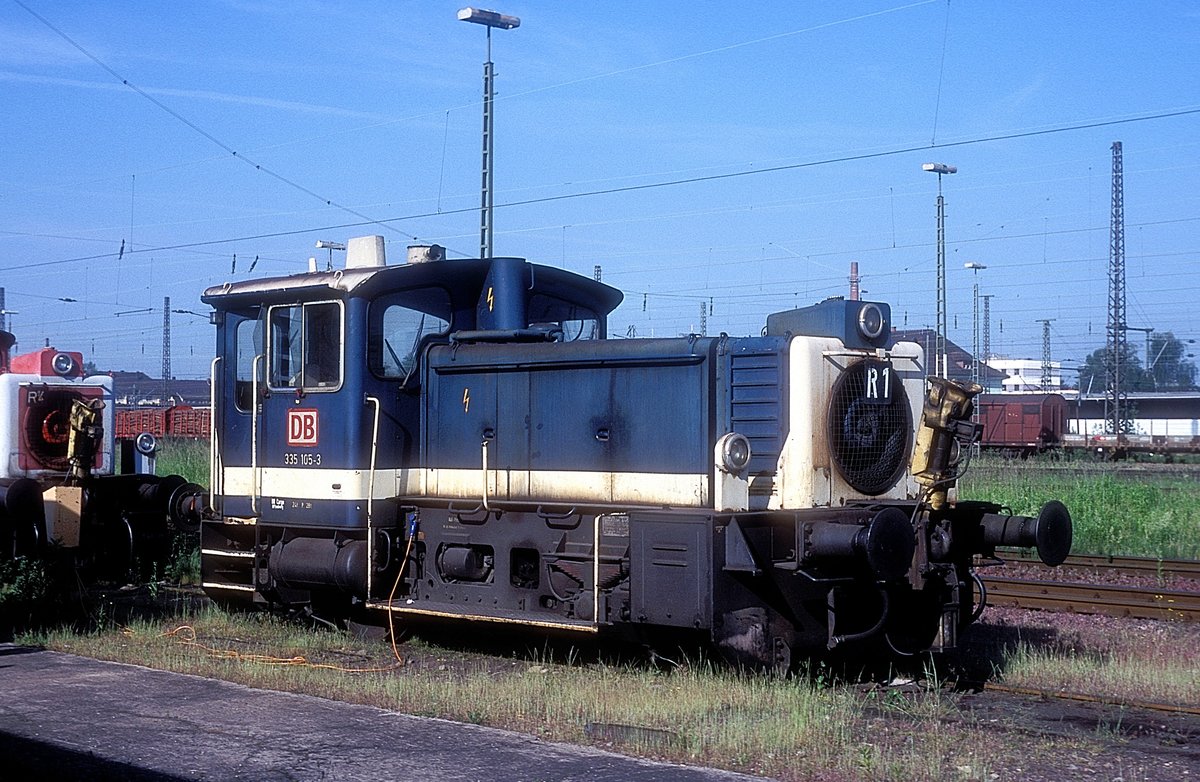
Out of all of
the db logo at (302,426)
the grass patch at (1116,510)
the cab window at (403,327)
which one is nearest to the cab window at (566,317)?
the cab window at (403,327)

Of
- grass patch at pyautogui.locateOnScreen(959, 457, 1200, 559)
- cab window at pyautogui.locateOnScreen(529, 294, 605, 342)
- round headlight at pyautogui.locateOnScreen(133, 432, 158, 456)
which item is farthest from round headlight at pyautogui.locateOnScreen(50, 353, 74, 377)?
grass patch at pyautogui.locateOnScreen(959, 457, 1200, 559)

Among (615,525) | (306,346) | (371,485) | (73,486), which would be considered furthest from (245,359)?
(615,525)

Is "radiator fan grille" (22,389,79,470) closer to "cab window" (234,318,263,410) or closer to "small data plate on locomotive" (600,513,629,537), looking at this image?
"cab window" (234,318,263,410)

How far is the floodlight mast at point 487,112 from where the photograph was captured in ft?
59.7

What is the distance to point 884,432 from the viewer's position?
9.50m

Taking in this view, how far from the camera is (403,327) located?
10.9m

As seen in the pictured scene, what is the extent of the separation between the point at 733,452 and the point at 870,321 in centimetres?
159

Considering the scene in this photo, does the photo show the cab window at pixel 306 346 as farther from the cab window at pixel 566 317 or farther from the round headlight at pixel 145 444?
the round headlight at pixel 145 444

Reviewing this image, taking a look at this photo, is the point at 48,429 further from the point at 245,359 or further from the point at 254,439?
the point at 254,439

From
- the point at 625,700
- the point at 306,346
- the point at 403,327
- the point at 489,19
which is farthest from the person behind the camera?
the point at 489,19

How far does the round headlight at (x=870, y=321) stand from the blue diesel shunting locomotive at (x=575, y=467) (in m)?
0.03

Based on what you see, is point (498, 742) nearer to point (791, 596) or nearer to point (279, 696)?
point (279, 696)

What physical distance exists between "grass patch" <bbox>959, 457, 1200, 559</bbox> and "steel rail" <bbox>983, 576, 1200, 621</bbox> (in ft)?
12.3

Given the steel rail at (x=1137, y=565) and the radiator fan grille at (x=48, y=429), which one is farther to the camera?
the steel rail at (x=1137, y=565)
